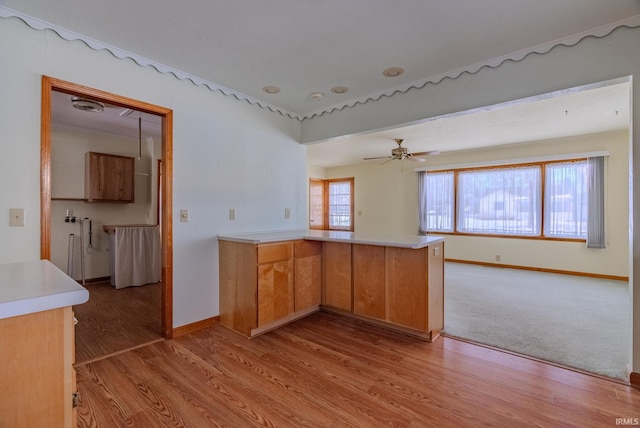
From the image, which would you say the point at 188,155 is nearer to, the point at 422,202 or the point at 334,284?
the point at 334,284

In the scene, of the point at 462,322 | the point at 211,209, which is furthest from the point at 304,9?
the point at 462,322

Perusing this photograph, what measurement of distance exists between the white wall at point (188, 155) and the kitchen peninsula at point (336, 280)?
1.05 ft

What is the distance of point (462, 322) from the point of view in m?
3.09

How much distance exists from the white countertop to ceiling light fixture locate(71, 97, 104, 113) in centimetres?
297

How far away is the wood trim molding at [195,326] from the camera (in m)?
2.74

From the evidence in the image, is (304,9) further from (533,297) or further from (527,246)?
(527,246)

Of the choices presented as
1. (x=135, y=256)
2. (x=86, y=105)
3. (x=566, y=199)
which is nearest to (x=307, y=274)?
(x=135, y=256)

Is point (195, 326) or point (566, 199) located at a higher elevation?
point (566, 199)

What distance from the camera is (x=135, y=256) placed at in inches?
176

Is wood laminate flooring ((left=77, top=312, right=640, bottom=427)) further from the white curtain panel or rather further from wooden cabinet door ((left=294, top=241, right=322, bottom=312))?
the white curtain panel

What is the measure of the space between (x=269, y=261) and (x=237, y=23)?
1885 mm

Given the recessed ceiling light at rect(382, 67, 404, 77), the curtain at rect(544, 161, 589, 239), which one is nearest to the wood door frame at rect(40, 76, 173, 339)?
the recessed ceiling light at rect(382, 67, 404, 77)

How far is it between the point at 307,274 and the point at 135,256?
2899 mm

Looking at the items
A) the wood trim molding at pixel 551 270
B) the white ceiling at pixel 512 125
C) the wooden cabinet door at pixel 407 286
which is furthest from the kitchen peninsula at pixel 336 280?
the wood trim molding at pixel 551 270
